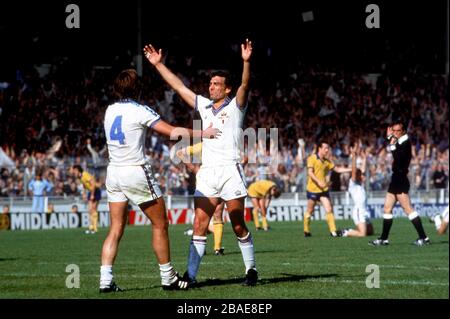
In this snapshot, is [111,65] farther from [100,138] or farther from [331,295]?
[331,295]

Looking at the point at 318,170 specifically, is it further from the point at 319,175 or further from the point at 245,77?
the point at 245,77

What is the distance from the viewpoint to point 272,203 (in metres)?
34.9

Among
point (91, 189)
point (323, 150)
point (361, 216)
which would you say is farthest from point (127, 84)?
point (91, 189)

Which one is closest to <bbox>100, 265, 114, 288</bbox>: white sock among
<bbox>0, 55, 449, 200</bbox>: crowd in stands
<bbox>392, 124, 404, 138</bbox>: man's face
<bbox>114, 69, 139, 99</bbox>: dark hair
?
<bbox>114, 69, 139, 99</bbox>: dark hair

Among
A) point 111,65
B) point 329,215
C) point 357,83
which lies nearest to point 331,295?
point 329,215

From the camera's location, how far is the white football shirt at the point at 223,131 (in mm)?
11266

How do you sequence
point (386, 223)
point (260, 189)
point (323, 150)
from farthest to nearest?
point (260, 189) → point (323, 150) → point (386, 223)

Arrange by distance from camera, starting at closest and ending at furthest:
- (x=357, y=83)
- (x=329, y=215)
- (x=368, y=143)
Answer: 1. (x=329, y=215)
2. (x=368, y=143)
3. (x=357, y=83)

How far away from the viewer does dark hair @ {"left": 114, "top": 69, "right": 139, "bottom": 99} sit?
10.6m

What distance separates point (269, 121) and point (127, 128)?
30.0 metres

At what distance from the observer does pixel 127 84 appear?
1061 cm

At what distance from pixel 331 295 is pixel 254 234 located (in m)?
14.9

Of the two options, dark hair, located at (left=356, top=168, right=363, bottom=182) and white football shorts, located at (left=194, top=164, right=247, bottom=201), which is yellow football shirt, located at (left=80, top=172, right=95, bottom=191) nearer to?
dark hair, located at (left=356, top=168, right=363, bottom=182)

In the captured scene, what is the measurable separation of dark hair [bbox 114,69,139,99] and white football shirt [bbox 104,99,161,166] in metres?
0.09
